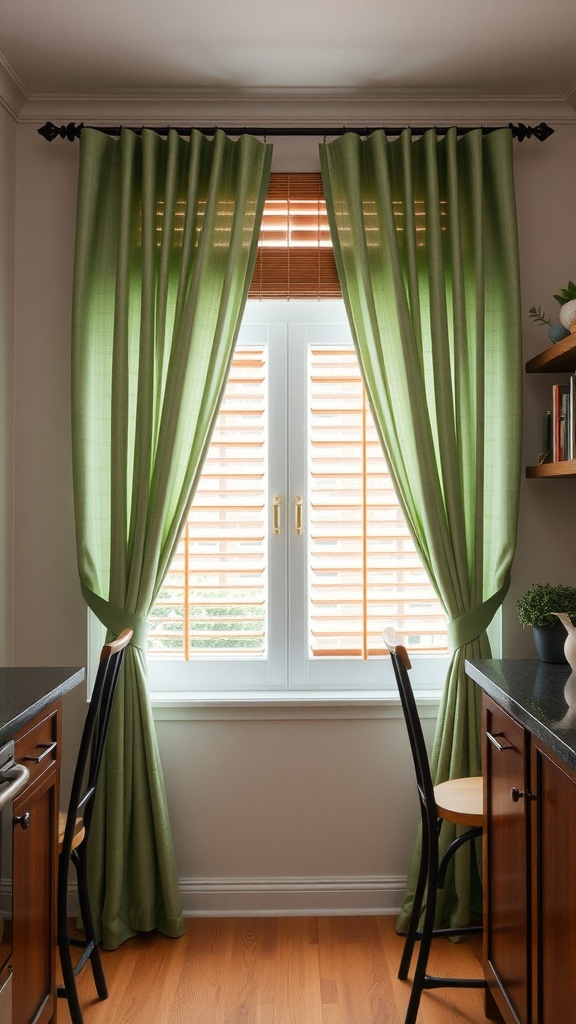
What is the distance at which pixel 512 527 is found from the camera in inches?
108

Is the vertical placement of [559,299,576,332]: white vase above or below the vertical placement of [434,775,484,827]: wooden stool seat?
above

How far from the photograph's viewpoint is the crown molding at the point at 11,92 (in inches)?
105

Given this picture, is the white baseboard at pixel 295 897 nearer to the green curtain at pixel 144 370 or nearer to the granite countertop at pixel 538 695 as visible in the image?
the green curtain at pixel 144 370

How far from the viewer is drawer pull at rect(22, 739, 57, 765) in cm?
176

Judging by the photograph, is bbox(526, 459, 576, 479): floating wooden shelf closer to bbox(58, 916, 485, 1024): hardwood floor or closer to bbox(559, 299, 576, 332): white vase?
bbox(559, 299, 576, 332): white vase

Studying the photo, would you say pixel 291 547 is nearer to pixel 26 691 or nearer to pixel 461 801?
pixel 461 801

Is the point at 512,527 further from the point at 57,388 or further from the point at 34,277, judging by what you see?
the point at 34,277

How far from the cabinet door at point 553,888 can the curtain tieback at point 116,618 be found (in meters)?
1.42

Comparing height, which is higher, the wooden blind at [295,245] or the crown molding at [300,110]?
the crown molding at [300,110]

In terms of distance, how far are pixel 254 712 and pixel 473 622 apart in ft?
2.71

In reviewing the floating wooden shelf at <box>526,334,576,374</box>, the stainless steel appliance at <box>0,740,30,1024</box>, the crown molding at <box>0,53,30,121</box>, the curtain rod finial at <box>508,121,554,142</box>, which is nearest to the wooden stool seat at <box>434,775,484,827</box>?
the stainless steel appliance at <box>0,740,30,1024</box>

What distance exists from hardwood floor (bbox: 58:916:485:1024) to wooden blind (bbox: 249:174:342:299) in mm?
2182

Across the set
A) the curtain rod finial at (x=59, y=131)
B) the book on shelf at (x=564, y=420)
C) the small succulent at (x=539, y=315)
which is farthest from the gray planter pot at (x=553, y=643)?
the curtain rod finial at (x=59, y=131)

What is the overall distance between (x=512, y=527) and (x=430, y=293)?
2.78 feet
